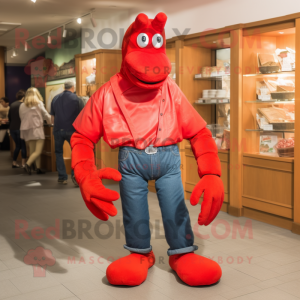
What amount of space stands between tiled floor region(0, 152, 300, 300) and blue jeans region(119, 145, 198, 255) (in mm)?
334

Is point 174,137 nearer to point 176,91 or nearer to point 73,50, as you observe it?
point 176,91

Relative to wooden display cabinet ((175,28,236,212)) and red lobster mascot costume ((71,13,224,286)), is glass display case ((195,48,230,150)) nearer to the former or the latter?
wooden display cabinet ((175,28,236,212))

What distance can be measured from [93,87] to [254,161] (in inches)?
141

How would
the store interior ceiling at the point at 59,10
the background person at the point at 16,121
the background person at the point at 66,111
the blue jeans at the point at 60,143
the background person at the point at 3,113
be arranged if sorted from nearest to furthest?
the store interior ceiling at the point at 59,10 → the background person at the point at 66,111 → the blue jeans at the point at 60,143 → the background person at the point at 16,121 → the background person at the point at 3,113

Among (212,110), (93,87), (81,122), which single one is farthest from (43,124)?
(81,122)

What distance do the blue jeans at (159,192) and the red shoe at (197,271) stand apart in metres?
0.08

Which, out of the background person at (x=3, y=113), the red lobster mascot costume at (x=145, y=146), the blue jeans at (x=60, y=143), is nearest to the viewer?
the red lobster mascot costume at (x=145, y=146)

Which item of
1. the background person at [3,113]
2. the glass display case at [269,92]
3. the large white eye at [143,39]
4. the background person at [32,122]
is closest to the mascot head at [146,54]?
→ the large white eye at [143,39]

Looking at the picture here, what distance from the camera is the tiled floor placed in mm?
2771

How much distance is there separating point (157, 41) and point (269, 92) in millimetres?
2241

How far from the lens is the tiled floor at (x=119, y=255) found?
2.77 metres

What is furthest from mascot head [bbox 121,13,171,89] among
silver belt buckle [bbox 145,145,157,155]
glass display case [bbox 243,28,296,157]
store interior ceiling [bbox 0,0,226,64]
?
store interior ceiling [bbox 0,0,226,64]

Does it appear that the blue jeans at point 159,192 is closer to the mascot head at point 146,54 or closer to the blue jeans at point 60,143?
the mascot head at point 146,54

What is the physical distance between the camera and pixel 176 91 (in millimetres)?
2938
